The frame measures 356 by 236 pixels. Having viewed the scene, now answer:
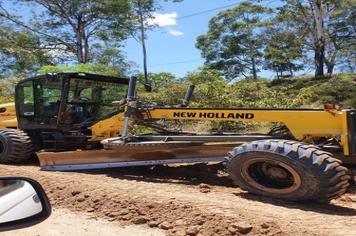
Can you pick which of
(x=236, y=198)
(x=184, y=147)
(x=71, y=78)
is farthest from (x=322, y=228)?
(x=71, y=78)

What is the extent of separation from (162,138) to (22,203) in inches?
221

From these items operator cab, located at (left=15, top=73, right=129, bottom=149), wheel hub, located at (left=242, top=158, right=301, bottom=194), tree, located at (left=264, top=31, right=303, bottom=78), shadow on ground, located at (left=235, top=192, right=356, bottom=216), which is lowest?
shadow on ground, located at (left=235, top=192, right=356, bottom=216)

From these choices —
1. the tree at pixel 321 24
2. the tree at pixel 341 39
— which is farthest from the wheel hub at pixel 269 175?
the tree at pixel 341 39

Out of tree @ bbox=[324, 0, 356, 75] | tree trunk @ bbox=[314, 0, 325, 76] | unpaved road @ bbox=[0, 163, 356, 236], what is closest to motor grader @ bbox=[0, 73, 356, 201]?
unpaved road @ bbox=[0, 163, 356, 236]

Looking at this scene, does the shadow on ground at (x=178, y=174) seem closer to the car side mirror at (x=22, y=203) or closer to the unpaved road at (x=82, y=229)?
the unpaved road at (x=82, y=229)

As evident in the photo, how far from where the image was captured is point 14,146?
9734 millimetres

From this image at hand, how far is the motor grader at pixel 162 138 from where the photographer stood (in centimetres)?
610

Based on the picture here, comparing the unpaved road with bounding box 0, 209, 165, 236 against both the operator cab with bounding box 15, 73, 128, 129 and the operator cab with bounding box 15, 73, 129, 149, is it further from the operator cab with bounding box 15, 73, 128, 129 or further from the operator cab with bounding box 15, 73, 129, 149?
the operator cab with bounding box 15, 73, 128, 129

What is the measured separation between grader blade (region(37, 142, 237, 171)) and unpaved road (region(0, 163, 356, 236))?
246 mm

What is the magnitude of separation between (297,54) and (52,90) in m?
21.8

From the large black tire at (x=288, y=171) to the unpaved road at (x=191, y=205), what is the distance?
0.56 feet

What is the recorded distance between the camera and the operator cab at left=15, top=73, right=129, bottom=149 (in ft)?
31.5

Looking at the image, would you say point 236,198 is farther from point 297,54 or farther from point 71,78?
point 297,54

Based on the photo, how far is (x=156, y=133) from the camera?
351 inches
